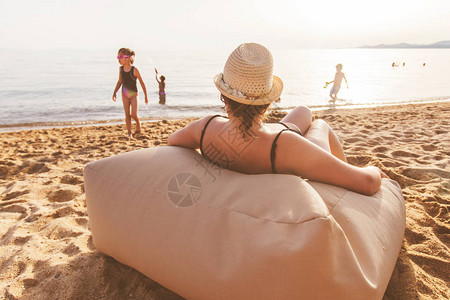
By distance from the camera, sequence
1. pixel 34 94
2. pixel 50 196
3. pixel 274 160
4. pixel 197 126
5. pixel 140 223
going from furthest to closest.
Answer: pixel 34 94
pixel 50 196
pixel 197 126
pixel 274 160
pixel 140 223

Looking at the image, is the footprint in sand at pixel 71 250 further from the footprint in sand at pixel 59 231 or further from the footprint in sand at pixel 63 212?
the footprint in sand at pixel 63 212

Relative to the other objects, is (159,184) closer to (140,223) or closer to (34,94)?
(140,223)

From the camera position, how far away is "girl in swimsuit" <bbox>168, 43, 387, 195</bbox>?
1.62 m

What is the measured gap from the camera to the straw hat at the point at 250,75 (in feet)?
5.37

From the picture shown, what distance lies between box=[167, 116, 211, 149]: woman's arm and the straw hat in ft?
1.11

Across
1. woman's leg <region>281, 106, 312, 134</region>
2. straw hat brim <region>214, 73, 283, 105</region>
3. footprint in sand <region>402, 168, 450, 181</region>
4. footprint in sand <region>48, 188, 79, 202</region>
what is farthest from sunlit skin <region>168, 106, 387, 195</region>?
footprint in sand <region>48, 188, 79, 202</region>

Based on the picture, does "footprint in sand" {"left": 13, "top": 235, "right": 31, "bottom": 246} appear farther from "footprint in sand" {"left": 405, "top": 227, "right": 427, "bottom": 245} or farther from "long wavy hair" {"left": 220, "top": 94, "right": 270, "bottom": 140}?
"footprint in sand" {"left": 405, "top": 227, "right": 427, "bottom": 245}

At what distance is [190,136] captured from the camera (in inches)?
77.9

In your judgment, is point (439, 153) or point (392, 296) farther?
point (439, 153)

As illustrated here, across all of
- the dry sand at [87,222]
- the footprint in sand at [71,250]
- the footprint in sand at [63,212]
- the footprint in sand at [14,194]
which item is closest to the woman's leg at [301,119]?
the dry sand at [87,222]

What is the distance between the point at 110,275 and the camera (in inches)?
69.6

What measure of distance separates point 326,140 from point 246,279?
1.54 meters

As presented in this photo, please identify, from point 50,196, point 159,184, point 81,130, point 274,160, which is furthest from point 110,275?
point 81,130

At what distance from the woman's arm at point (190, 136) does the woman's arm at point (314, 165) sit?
1.86 ft
